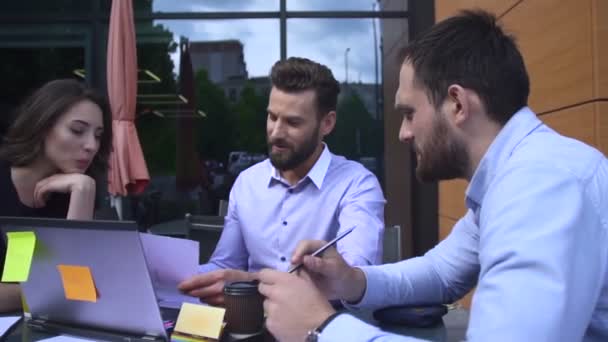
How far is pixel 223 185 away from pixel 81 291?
15.1 ft

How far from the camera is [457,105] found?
123 centimetres

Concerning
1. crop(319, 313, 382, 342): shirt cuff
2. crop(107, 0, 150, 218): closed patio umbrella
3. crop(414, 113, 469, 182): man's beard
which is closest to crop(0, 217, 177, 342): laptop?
crop(319, 313, 382, 342): shirt cuff

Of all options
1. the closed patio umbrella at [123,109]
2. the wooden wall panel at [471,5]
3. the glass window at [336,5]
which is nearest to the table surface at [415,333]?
the wooden wall panel at [471,5]

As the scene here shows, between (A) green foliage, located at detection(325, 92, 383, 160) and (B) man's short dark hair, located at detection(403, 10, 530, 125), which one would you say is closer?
(B) man's short dark hair, located at detection(403, 10, 530, 125)

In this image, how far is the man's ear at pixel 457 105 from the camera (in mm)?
1226

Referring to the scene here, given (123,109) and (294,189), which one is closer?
(294,189)

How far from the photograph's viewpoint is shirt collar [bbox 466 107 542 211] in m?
1.14

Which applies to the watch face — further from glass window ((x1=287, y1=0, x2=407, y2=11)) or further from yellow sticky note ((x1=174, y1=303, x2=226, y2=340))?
glass window ((x1=287, y1=0, x2=407, y2=11))

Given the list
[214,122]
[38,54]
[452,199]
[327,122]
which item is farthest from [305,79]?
[38,54]

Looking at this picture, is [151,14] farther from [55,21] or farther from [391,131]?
[391,131]

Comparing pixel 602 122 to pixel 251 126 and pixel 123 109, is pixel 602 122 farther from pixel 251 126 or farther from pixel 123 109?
pixel 251 126

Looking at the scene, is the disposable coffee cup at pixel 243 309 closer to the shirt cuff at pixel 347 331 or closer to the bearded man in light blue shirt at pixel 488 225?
the bearded man in light blue shirt at pixel 488 225

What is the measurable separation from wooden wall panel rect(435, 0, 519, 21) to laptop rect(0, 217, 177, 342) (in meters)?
2.43

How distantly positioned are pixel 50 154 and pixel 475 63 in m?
1.63
